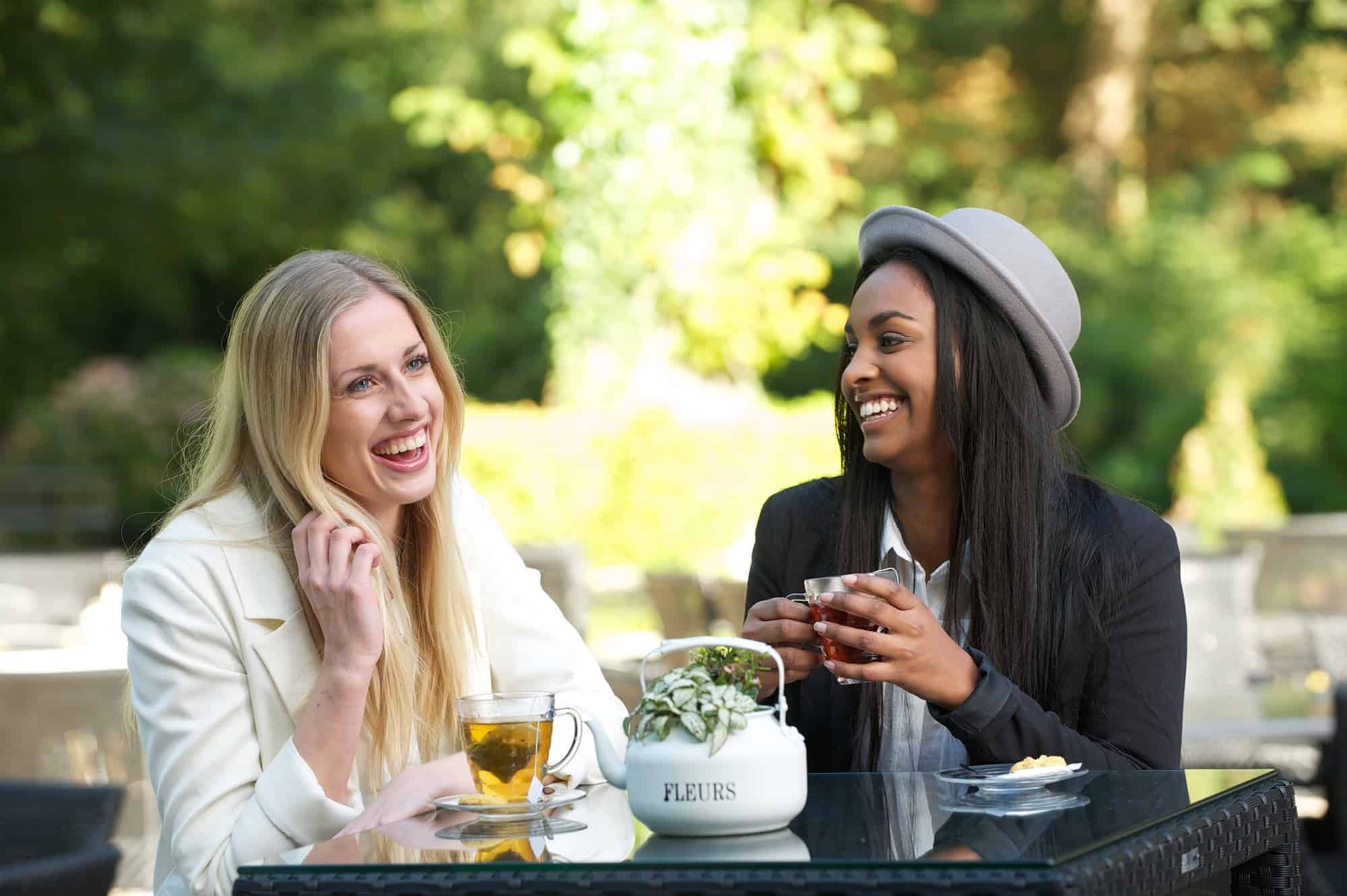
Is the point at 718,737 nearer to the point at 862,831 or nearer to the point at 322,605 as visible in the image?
the point at 862,831

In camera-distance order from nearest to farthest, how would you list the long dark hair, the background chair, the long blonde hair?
the long blonde hair < the long dark hair < the background chair

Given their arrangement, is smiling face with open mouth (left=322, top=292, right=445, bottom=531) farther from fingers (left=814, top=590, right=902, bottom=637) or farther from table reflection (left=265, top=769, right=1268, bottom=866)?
fingers (left=814, top=590, right=902, bottom=637)

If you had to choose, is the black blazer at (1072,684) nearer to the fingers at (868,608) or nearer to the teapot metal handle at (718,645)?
the fingers at (868,608)

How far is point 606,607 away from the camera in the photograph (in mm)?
7895

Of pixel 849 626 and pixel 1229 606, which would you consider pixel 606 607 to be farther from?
pixel 849 626

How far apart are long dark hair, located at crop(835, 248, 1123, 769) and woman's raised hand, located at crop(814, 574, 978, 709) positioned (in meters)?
0.34

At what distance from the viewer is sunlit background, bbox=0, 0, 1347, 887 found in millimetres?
6629

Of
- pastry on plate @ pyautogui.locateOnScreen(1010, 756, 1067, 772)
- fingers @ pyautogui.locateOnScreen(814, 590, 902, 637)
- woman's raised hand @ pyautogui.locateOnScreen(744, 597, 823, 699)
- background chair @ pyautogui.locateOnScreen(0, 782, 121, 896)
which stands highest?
fingers @ pyautogui.locateOnScreen(814, 590, 902, 637)

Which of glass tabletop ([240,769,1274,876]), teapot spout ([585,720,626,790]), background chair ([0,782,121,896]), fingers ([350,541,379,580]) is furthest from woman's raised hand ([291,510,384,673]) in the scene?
background chair ([0,782,121,896])

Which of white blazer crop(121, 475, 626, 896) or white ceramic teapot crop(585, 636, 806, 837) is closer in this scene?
white ceramic teapot crop(585, 636, 806, 837)

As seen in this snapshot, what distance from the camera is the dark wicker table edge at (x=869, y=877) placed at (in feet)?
4.68

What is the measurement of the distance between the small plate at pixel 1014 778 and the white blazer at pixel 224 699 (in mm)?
465

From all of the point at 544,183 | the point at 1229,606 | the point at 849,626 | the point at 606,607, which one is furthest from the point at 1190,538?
the point at 849,626

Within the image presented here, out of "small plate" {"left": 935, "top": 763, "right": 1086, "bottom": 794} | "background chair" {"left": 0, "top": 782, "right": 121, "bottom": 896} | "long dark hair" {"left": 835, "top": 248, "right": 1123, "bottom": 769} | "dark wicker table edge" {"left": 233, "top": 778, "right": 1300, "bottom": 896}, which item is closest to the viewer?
"dark wicker table edge" {"left": 233, "top": 778, "right": 1300, "bottom": 896}
